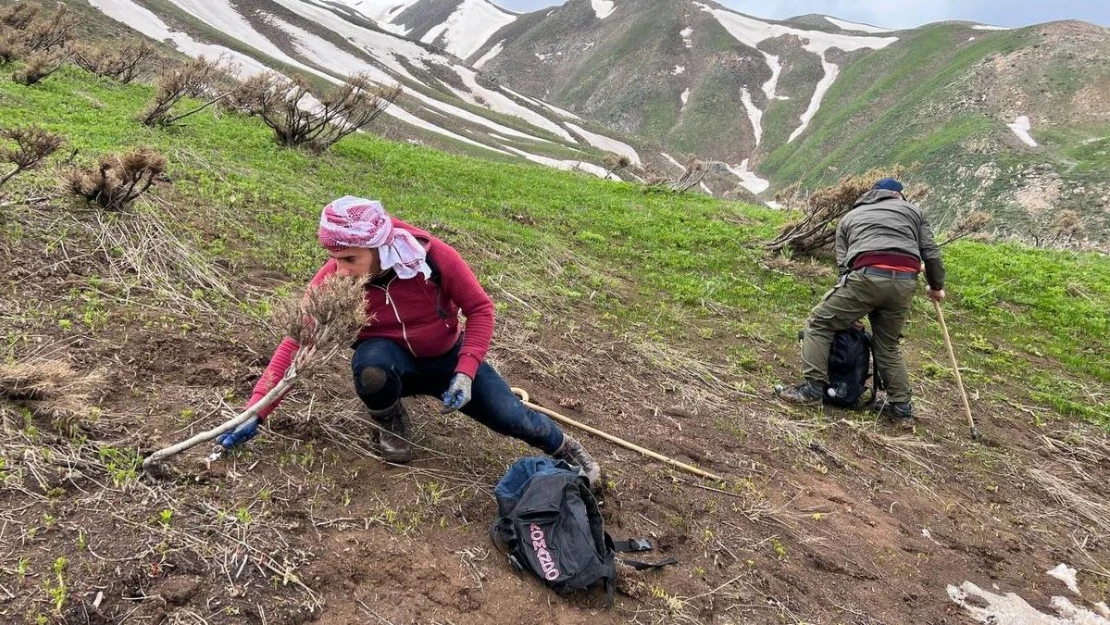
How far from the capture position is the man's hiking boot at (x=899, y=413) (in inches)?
226

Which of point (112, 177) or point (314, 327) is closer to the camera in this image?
point (314, 327)

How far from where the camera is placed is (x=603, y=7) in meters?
124

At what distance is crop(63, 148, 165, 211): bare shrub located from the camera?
484 centimetres

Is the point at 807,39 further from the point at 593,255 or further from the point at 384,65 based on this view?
the point at 593,255

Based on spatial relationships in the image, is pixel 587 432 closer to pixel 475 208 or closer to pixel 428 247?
pixel 428 247

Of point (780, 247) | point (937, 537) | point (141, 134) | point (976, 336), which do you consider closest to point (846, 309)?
point (937, 537)

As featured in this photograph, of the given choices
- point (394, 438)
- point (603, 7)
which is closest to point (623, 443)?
point (394, 438)

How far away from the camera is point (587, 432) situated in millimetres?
4531

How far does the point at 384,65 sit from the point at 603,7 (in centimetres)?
8371

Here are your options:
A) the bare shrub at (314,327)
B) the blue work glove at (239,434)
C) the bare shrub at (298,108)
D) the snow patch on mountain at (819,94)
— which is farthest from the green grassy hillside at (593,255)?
the snow patch on mountain at (819,94)

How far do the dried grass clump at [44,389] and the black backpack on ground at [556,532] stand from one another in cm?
204

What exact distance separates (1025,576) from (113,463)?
530 centimetres

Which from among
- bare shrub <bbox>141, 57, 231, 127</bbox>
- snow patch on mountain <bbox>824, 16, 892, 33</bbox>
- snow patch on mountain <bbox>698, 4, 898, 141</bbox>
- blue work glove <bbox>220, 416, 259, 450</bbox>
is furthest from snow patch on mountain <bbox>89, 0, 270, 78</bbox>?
snow patch on mountain <bbox>824, 16, 892, 33</bbox>

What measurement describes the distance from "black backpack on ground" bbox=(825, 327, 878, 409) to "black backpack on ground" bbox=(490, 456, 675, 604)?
3511 mm
